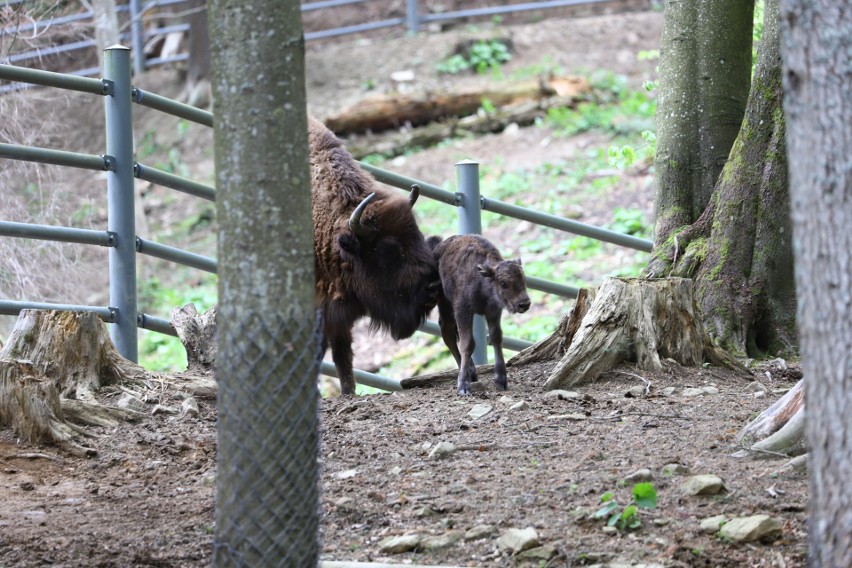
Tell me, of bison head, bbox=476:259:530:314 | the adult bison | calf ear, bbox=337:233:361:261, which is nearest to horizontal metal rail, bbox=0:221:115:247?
the adult bison

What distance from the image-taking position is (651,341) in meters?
6.40

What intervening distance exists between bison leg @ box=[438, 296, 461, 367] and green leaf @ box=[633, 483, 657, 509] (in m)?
2.88

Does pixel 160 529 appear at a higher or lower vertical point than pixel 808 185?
lower

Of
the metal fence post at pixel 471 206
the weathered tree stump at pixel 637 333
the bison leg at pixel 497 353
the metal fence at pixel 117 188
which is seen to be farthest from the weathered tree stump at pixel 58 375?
the metal fence post at pixel 471 206

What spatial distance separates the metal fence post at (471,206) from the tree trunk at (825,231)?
5.12 meters

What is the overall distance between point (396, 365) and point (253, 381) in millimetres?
9382

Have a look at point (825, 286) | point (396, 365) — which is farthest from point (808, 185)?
point (396, 365)

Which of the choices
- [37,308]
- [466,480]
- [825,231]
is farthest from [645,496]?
[37,308]

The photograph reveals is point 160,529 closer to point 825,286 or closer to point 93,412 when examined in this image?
point 93,412

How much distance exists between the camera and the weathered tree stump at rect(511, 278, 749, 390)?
6.32 meters

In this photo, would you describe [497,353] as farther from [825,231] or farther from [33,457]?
[825,231]

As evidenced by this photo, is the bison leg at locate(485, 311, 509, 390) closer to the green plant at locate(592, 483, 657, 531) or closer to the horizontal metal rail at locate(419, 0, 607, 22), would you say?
the green plant at locate(592, 483, 657, 531)

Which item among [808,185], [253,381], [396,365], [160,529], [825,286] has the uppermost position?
[808,185]

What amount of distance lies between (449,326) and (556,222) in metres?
1.88
